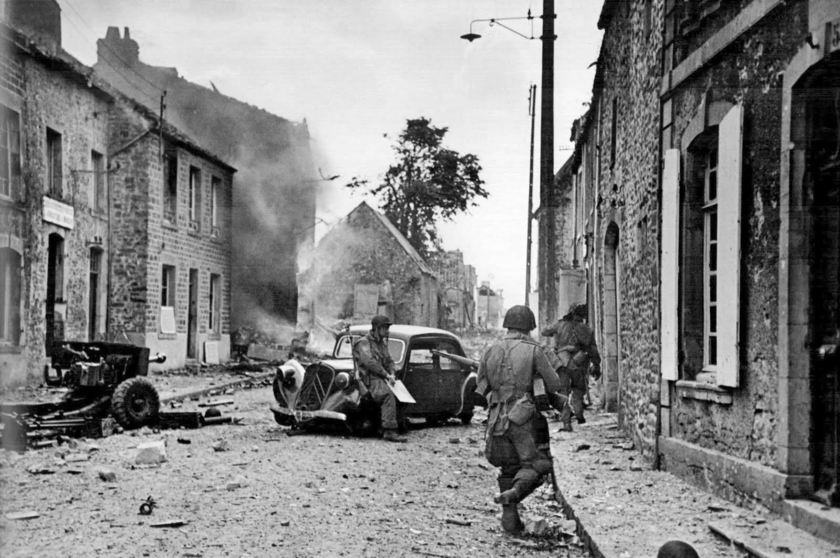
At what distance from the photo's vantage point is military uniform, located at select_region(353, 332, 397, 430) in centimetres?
1217

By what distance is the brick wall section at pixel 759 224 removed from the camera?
7.08m

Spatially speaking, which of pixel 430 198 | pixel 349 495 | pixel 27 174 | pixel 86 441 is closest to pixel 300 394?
pixel 86 441

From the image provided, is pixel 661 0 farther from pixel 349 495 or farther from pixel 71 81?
pixel 71 81

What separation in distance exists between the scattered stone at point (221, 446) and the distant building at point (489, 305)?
76950 mm

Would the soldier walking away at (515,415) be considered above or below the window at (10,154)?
below

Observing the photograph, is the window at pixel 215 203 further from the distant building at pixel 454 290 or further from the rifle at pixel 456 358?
the distant building at pixel 454 290

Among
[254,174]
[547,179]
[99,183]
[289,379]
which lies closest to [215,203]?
[99,183]

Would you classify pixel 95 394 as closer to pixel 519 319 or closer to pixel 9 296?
pixel 9 296

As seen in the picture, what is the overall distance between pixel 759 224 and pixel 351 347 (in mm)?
7720

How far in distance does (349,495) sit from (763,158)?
15.0 feet

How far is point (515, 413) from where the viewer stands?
7.21 metres

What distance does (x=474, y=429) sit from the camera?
559 inches

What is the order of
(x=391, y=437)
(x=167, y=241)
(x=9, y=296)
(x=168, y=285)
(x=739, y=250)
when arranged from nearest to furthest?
(x=739, y=250) < (x=391, y=437) < (x=9, y=296) < (x=167, y=241) < (x=168, y=285)

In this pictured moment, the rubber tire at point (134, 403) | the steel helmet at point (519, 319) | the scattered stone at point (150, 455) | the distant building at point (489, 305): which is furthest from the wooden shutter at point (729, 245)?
the distant building at point (489, 305)
